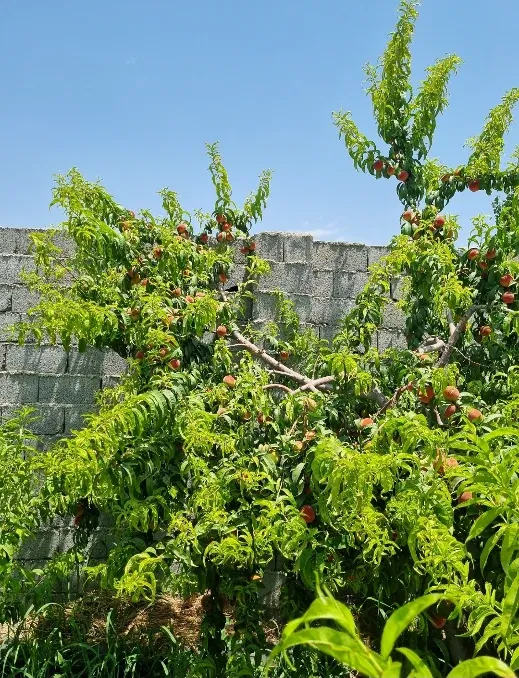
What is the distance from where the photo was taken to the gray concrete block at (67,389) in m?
3.15

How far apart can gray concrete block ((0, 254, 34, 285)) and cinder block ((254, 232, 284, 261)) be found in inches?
47.0

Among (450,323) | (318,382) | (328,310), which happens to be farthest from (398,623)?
(328,310)

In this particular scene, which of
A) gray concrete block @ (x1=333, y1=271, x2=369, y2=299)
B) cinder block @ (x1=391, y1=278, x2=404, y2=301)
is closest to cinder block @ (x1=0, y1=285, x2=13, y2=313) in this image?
gray concrete block @ (x1=333, y1=271, x2=369, y2=299)

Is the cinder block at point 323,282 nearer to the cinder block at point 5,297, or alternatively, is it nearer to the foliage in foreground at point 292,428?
the foliage in foreground at point 292,428

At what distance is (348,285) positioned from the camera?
3342mm

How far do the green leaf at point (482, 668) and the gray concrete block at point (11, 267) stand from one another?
117 inches

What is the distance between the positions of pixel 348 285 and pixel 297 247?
344mm

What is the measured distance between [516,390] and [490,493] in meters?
0.93

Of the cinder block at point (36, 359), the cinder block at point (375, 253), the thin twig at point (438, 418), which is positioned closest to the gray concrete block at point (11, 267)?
the cinder block at point (36, 359)

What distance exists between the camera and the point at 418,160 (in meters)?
3.02

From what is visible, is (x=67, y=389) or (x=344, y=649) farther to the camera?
(x=67, y=389)

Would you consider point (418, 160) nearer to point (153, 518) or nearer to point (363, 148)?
point (363, 148)

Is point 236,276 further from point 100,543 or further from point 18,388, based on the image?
point 100,543

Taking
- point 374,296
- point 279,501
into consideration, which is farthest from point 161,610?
point 374,296
